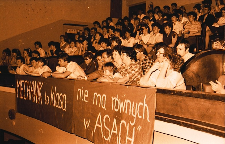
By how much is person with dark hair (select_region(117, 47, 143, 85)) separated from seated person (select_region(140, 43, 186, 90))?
0.64 meters

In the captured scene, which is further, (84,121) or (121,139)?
(84,121)

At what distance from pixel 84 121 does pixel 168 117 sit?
5.70 ft

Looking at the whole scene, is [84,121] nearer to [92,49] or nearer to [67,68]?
[67,68]

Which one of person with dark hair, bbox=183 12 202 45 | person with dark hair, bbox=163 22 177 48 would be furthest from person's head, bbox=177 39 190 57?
person with dark hair, bbox=183 12 202 45

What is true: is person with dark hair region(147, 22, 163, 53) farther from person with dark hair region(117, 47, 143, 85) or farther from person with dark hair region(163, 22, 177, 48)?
person with dark hair region(117, 47, 143, 85)

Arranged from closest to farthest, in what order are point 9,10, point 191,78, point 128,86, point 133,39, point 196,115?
point 196,115
point 128,86
point 191,78
point 133,39
point 9,10

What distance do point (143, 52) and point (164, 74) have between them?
4.06 feet

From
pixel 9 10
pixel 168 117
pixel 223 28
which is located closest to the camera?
pixel 168 117

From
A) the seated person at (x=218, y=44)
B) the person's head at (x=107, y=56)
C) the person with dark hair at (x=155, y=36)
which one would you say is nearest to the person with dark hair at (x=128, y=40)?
the person with dark hair at (x=155, y=36)

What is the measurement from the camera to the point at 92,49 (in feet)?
30.0

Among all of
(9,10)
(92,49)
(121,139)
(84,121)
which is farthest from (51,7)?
(121,139)

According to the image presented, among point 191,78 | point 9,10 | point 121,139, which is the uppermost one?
point 9,10

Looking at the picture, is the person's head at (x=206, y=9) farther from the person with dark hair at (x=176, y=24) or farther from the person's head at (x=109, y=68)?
the person's head at (x=109, y=68)

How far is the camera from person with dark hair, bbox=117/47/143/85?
198 inches
